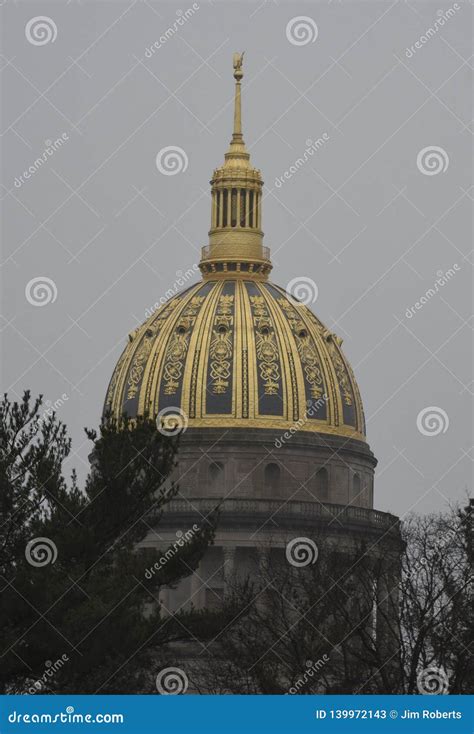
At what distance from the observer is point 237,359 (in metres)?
142

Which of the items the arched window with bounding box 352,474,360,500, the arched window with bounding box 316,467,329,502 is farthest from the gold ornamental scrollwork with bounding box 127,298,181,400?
the arched window with bounding box 352,474,360,500

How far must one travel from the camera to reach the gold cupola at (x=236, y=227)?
→ 146750mm

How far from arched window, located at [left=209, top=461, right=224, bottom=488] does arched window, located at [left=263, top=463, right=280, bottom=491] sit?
7.21 ft

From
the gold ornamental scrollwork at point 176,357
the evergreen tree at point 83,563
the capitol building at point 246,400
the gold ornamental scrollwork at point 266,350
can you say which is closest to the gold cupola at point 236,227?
the capitol building at point 246,400

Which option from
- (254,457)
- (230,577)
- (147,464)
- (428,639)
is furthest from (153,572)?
(254,457)

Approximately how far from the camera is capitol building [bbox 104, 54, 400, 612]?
136m

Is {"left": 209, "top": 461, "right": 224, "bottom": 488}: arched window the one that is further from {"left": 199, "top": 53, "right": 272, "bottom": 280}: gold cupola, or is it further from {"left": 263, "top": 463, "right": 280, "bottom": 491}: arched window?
{"left": 199, "top": 53, "right": 272, "bottom": 280}: gold cupola

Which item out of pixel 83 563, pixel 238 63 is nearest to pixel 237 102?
pixel 238 63

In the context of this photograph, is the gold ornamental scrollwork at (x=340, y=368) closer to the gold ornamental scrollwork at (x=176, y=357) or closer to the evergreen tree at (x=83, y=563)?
the gold ornamental scrollwork at (x=176, y=357)

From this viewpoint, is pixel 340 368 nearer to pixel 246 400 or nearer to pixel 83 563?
pixel 246 400

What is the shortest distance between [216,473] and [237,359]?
236 inches

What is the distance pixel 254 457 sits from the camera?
139875mm

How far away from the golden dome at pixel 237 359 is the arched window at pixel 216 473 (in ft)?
6.43

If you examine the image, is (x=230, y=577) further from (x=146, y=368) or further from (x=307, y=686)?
(x=307, y=686)
